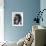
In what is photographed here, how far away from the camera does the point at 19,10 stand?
508 centimetres

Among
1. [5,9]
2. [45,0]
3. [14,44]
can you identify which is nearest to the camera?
[14,44]

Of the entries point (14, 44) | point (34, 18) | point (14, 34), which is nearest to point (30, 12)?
point (34, 18)

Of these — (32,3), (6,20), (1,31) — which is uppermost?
(32,3)

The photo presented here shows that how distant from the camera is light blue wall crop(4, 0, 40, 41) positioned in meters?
5.04

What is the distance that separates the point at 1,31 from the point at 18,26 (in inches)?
26.9

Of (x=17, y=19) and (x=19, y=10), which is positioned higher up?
(x=19, y=10)

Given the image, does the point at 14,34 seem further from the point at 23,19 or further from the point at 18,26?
the point at 23,19

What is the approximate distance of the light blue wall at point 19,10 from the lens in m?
5.04

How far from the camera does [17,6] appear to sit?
5.07m

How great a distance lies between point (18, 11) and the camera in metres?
5.08

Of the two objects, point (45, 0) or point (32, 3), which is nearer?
point (45, 0)

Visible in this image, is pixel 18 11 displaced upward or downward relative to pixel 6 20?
upward

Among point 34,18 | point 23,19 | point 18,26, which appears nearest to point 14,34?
point 18,26

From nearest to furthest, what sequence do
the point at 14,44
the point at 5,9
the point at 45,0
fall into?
the point at 14,44, the point at 45,0, the point at 5,9
